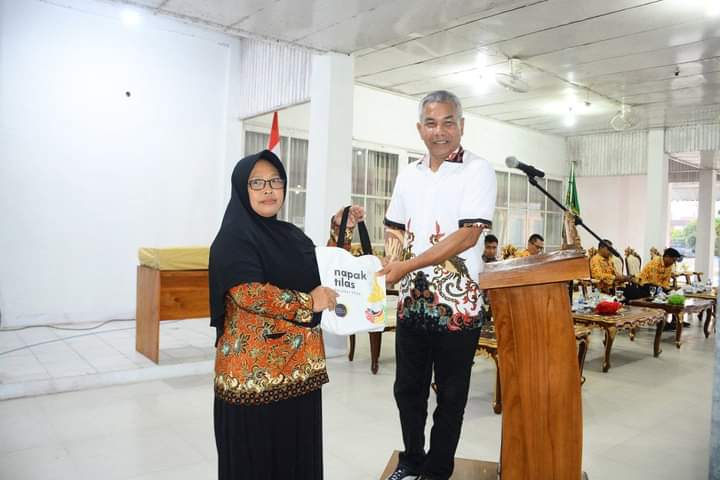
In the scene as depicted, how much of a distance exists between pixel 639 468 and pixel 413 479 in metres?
1.41

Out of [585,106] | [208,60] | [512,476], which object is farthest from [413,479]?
[585,106]

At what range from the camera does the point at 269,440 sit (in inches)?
65.4

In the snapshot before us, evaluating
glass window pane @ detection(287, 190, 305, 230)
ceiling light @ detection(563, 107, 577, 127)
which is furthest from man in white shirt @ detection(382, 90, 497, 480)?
ceiling light @ detection(563, 107, 577, 127)

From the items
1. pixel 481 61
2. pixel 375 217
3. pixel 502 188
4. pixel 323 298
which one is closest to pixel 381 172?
pixel 375 217

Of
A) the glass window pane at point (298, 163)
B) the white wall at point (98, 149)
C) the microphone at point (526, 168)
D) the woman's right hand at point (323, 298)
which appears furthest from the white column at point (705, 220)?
the woman's right hand at point (323, 298)

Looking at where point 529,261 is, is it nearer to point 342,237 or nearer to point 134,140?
point 342,237

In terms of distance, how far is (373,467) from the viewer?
106 inches

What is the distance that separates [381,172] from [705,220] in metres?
9.67

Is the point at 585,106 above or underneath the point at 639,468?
above

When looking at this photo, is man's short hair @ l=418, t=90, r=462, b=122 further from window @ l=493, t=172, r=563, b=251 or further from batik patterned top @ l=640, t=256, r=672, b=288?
window @ l=493, t=172, r=563, b=251

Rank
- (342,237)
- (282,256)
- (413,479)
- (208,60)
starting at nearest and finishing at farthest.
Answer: (282,256) < (342,237) < (413,479) < (208,60)

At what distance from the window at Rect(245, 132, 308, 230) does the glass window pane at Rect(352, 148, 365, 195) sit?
71 centimetres

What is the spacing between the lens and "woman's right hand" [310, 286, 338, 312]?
5.49 feet

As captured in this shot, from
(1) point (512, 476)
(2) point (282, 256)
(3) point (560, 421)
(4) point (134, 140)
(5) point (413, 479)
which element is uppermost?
(4) point (134, 140)
